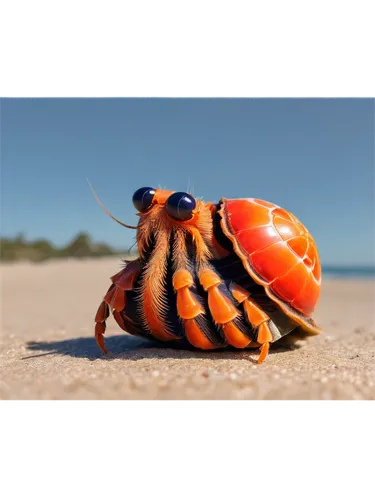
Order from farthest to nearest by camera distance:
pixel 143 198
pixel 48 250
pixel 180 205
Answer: pixel 48 250 < pixel 143 198 < pixel 180 205

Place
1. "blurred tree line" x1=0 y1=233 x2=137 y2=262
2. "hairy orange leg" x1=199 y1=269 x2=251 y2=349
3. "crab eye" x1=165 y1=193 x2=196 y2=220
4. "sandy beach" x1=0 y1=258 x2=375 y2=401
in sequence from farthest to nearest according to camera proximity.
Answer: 1. "blurred tree line" x1=0 y1=233 x2=137 y2=262
2. "crab eye" x1=165 y1=193 x2=196 y2=220
3. "hairy orange leg" x1=199 y1=269 x2=251 y2=349
4. "sandy beach" x1=0 y1=258 x2=375 y2=401

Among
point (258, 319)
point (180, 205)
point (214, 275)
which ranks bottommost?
point (258, 319)

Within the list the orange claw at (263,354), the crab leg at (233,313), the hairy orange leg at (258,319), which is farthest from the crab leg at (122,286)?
the orange claw at (263,354)

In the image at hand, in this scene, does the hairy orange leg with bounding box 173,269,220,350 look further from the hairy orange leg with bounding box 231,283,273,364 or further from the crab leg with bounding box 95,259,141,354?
the crab leg with bounding box 95,259,141,354

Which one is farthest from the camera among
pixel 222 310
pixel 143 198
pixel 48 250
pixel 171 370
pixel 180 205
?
pixel 48 250

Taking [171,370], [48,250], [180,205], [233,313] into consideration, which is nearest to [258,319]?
[233,313]

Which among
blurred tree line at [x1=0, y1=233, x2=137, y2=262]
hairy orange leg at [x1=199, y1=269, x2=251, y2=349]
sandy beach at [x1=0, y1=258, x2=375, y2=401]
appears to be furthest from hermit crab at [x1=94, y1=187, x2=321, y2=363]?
blurred tree line at [x1=0, y1=233, x2=137, y2=262]

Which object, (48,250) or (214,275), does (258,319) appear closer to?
(214,275)
